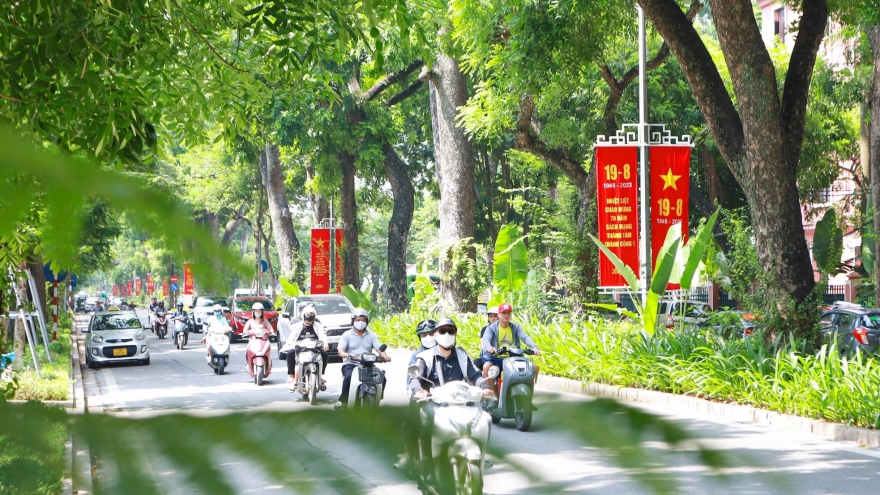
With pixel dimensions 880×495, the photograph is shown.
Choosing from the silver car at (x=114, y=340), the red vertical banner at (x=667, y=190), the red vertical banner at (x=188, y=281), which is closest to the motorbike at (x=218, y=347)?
the silver car at (x=114, y=340)

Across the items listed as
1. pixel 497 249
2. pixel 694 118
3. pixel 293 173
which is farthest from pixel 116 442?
pixel 293 173

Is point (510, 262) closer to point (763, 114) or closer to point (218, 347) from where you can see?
point (218, 347)

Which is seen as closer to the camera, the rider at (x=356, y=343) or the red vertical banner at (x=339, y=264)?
the rider at (x=356, y=343)

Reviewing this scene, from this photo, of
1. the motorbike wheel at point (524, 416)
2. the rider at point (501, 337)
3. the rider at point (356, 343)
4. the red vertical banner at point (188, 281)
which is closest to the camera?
the red vertical banner at point (188, 281)

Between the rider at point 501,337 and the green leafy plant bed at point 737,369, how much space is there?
2.18ft

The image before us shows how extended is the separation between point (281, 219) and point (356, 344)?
21941mm

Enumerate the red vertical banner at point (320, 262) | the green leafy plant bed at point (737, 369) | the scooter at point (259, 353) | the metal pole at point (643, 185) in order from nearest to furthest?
the green leafy plant bed at point (737, 369) → the metal pole at point (643, 185) → the scooter at point (259, 353) → the red vertical banner at point (320, 262)

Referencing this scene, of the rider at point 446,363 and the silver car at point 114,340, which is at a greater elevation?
the rider at point 446,363

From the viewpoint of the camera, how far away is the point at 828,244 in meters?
24.0

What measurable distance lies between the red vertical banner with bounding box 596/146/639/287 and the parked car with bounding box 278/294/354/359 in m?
7.59

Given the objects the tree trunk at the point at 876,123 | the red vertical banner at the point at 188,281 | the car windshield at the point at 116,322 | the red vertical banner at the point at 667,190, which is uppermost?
the tree trunk at the point at 876,123

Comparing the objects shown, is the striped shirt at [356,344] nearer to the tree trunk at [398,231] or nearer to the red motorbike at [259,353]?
the red motorbike at [259,353]

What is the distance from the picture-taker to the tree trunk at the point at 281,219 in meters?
32.4

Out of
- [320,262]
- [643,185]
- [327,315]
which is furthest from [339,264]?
[643,185]
